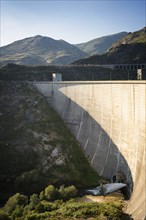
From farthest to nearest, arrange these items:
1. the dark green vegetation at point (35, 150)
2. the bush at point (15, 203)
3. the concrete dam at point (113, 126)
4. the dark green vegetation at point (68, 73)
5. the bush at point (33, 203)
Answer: the dark green vegetation at point (68, 73) → the dark green vegetation at point (35, 150) → the bush at point (15, 203) → the bush at point (33, 203) → the concrete dam at point (113, 126)

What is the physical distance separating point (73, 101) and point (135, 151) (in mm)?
26265

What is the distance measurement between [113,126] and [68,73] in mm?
57382

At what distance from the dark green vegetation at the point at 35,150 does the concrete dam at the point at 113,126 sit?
2337 millimetres

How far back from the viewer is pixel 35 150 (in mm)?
52719

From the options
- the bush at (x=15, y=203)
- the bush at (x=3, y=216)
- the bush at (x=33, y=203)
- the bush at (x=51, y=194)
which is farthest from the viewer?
the bush at (x=51, y=194)

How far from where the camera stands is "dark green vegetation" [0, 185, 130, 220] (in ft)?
101

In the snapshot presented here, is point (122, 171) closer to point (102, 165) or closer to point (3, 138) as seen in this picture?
point (102, 165)

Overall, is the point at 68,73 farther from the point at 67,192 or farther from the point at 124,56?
the point at 67,192

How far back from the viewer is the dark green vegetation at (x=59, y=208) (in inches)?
1211

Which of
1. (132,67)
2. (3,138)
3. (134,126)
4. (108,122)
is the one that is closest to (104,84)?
(108,122)

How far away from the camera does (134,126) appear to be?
38.6 m

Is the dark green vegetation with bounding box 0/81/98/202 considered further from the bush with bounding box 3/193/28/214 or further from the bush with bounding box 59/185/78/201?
the bush with bounding box 3/193/28/214

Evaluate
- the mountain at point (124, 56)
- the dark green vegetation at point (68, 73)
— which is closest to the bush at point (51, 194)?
the dark green vegetation at point (68, 73)

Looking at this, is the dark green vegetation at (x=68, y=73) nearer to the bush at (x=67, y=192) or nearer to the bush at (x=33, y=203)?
the bush at (x=67, y=192)
